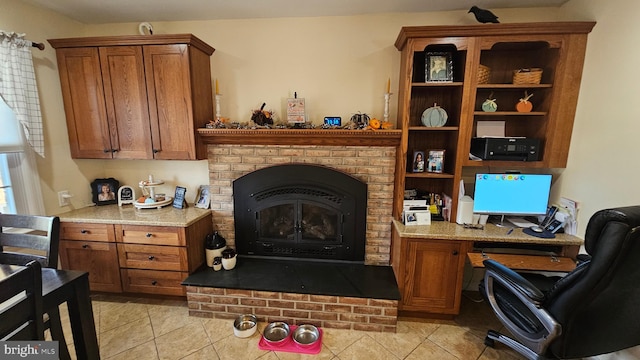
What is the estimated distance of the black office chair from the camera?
103 centimetres

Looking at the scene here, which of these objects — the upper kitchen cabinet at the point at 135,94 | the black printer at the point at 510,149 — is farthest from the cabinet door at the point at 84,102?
the black printer at the point at 510,149

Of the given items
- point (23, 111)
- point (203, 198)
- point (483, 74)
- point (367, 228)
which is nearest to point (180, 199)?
point (203, 198)

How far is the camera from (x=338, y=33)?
2238 mm

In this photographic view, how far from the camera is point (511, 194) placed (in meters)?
2.07

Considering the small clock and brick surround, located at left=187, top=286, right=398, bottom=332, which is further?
the small clock

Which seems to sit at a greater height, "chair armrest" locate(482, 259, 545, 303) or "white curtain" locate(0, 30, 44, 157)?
"white curtain" locate(0, 30, 44, 157)

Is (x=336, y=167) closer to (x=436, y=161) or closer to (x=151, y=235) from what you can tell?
(x=436, y=161)

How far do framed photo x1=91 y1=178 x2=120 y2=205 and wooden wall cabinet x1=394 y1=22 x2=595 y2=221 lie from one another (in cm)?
276

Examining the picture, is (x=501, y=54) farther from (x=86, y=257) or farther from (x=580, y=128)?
(x=86, y=257)

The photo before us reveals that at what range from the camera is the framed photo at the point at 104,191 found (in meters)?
2.53

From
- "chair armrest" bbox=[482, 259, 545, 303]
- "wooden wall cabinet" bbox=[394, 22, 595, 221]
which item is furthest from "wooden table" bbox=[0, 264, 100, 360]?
"chair armrest" bbox=[482, 259, 545, 303]

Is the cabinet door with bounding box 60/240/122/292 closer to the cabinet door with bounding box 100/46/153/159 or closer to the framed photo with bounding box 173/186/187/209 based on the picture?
the framed photo with bounding box 173/186/187/209

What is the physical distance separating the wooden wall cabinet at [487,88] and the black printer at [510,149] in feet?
0.16

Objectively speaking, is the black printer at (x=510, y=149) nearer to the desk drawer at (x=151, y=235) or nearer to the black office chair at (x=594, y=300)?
the black office chair at (x=594, y=300)
